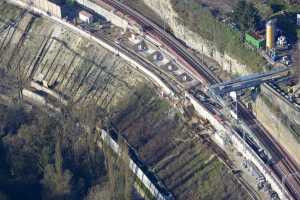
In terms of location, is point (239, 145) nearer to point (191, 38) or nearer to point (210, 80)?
point (210, 80)

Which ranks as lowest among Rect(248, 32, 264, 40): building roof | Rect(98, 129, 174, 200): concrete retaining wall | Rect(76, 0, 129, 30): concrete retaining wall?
Rect(98, 129, 174, 200): concrete retaining wall

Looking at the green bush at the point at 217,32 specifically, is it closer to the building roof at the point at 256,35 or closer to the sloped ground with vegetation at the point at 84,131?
the building roof at the point at 256,35

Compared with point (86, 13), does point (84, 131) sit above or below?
below

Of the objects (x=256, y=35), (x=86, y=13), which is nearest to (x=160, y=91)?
(x=256, y=35)

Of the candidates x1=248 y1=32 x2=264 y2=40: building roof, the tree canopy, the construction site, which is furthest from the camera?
the tree canopy

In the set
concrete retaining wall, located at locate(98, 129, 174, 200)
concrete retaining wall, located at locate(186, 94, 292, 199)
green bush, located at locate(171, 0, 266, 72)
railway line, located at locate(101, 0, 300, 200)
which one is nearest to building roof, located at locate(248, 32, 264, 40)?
green bush, located at locate(171, 0, 266, 72)

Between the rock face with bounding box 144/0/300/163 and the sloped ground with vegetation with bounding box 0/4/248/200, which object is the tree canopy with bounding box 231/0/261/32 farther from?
the sloped ground with vegetation with bounding box 0/4/248/200
